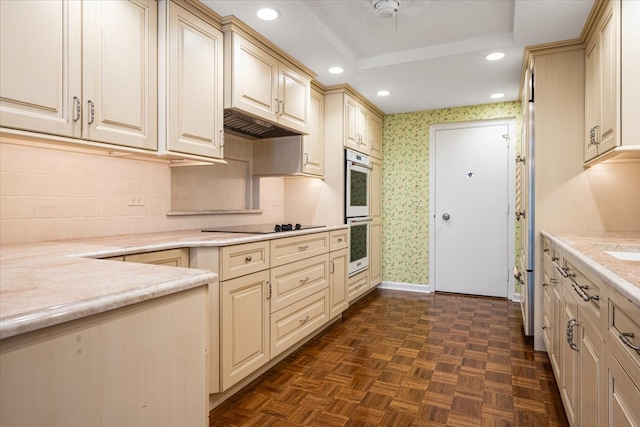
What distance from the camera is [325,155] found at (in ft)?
12.5

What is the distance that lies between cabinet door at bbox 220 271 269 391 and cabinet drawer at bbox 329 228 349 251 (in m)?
1.00

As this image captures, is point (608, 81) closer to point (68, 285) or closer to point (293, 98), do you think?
point (293, 98)

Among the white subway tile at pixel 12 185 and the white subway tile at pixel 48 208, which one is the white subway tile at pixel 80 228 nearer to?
the white subway tile at pixel 48 208

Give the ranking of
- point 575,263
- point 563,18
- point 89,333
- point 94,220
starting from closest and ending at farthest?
1. point 89,333
2. point 575,263
3. point 94,220
4. point 563,18

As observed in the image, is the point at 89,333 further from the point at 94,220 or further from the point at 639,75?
the point at 639,75

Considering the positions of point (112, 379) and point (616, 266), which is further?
point (616, 266)

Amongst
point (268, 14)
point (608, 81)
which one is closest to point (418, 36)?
point (268, 14)

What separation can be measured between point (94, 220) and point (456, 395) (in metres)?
2.25

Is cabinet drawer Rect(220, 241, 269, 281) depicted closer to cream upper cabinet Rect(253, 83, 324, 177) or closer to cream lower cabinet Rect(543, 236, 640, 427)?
cream upper cabinet Rect(253, 83, 324, 177)

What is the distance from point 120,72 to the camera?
A: 183 cm

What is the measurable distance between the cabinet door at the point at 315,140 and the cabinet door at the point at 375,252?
1.11 m

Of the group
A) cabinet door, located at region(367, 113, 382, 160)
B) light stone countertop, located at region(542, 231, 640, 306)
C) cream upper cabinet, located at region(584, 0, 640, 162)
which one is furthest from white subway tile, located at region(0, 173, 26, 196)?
cabinet door, located at region(367, 113, 382, 160)

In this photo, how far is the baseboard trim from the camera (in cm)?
466

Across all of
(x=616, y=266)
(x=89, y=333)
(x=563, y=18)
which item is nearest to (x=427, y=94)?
(x=563, y=18)
